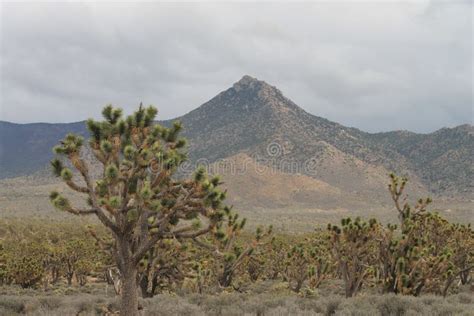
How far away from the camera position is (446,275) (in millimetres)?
16625

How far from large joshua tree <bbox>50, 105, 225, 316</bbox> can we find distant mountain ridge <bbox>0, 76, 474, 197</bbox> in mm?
101648

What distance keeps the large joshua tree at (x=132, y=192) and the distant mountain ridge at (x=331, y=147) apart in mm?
101648

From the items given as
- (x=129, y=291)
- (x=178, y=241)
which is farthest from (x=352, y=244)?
(x=129, y=291)

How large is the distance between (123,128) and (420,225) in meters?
14.1

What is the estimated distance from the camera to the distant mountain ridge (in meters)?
114

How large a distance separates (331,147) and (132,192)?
11606 cm

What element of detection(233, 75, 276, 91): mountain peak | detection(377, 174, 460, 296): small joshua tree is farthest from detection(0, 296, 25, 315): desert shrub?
detection(233, 75, 276, 91): mountain peak

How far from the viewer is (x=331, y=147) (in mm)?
122125

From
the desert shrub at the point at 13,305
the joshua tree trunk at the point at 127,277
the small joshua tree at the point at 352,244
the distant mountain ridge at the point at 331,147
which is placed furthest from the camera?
the distant mountain ridge at the point at 331,147

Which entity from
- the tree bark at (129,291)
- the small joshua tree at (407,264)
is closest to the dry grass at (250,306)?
the small joshua tree at (407,264)

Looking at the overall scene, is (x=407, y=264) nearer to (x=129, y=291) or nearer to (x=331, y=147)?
(x=129, y=291)

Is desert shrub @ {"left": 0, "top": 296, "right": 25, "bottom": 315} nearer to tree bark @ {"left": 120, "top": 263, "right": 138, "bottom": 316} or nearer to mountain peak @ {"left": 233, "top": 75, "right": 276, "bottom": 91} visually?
tree bark @ {"left": 120, "top": 263, "right": 138, "bottom": 316}

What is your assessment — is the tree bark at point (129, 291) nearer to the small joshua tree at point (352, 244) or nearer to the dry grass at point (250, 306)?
the dry grass at point (250, 306)

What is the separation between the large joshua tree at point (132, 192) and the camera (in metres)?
9.29
